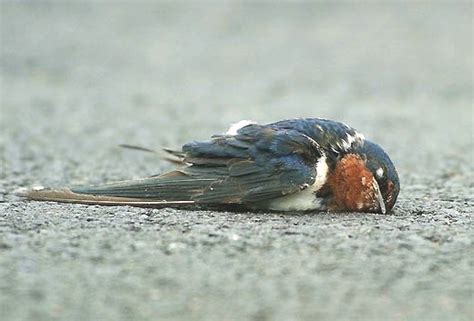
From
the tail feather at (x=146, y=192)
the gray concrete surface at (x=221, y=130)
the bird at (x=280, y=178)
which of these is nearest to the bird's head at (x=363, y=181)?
the bird at (x=280, y=178)

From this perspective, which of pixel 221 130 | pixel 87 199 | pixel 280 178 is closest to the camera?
pixel 280 178

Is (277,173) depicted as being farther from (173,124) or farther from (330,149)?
(173,124)

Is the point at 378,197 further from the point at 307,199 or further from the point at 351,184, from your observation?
the point at 307,199

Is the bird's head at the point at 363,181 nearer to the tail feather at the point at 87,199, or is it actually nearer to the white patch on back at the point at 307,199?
the white patch on back at the point at 307,199

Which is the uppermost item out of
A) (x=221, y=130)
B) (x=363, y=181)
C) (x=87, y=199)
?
(x=221, y=130)

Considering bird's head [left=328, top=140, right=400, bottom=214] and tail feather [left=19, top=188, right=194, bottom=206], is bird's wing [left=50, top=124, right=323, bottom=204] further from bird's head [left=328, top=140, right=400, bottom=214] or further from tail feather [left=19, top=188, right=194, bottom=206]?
bird's head [left=328, top=140, right=400, bottom=214]

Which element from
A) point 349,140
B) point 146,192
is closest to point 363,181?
point 349,140
